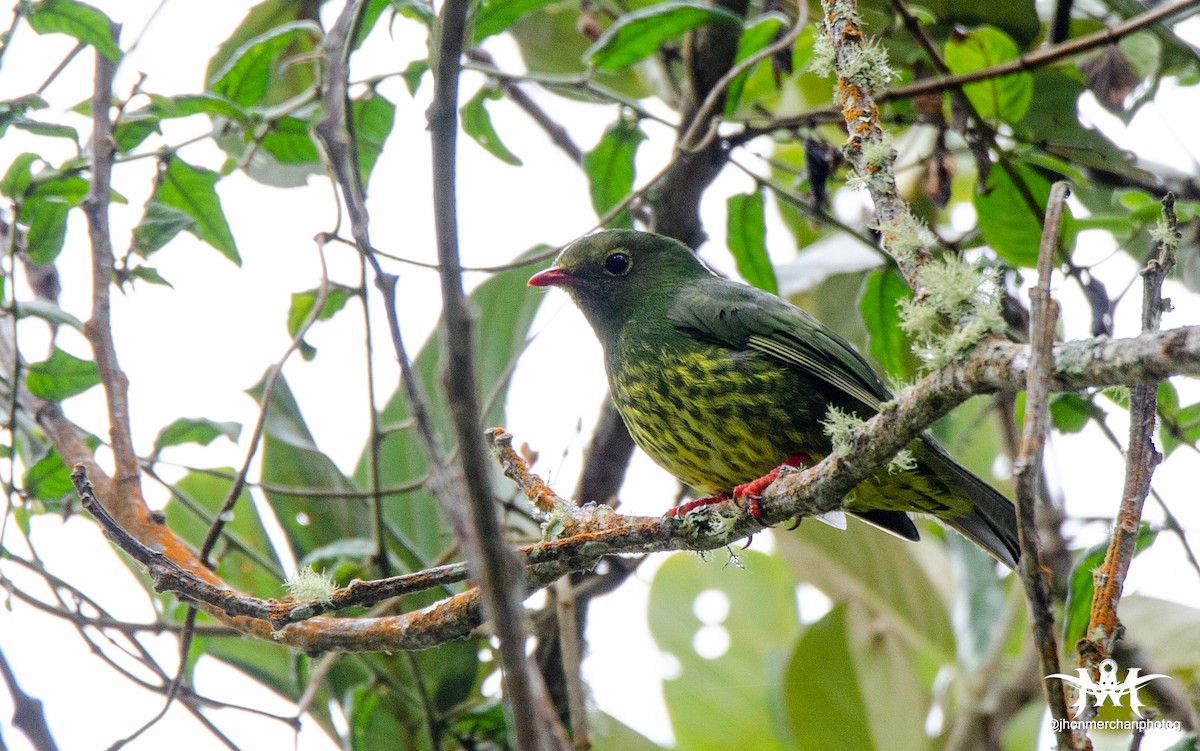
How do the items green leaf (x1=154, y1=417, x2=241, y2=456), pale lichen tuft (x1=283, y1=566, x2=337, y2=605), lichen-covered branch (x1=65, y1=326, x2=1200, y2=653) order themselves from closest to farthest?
lichen-covered branch (x1=65, y1=326, x2=1200, y2=653), pale lichen tuft (x1=283, y1=566, x2=337, y2=605), green leaf (x1=154, y1=417, x2=241, y2=456)

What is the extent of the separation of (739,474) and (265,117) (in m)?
1.65

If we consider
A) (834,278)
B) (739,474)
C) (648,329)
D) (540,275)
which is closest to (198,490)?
(540,275)

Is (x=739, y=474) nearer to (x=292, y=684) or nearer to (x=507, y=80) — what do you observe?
(x=507, y=80)

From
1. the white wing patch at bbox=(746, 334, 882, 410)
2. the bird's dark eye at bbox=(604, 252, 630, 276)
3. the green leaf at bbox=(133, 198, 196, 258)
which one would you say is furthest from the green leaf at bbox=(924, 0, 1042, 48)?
the green leaf at bbox=(133, 198, 196, 258)

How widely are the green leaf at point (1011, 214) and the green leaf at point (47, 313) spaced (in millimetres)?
2567

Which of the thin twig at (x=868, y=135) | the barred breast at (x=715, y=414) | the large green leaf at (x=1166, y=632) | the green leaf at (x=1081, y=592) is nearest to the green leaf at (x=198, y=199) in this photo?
the barred breast at (x=715, y=414)

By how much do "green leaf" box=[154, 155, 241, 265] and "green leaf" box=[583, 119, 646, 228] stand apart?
3.88ft

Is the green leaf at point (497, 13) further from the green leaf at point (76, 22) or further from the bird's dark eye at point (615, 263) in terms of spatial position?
the green leaf at point (76, 22)

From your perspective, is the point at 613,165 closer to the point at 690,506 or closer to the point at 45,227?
the point at 690,506

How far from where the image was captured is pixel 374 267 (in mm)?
1365

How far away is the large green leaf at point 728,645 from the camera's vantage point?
468 centimetres

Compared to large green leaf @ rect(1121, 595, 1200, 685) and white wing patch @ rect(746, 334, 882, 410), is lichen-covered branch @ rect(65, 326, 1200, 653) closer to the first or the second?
white wing patch @ rect(746, 334, 882, 410)

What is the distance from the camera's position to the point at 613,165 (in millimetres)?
3723

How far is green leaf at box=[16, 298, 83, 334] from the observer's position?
2836 millimetres
